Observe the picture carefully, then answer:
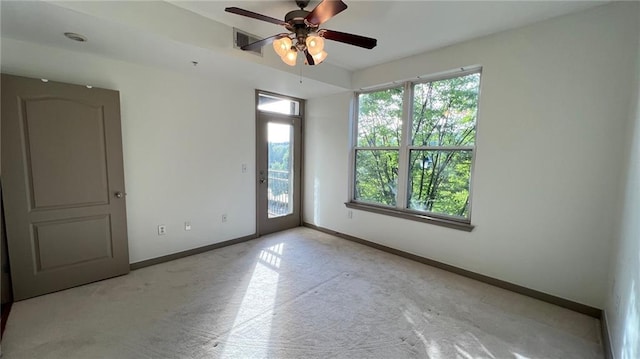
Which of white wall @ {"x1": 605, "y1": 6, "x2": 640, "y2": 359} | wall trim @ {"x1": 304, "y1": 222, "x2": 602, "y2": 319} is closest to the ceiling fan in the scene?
white wall @ {"x1": 605, "y1": 6, "x2": 640, "y2": 359}

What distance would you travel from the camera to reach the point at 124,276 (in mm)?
2965

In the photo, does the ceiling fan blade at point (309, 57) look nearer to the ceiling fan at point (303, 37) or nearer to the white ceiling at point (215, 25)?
A: the ceiling fan at point (303, 37)

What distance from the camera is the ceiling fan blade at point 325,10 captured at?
1595 mm

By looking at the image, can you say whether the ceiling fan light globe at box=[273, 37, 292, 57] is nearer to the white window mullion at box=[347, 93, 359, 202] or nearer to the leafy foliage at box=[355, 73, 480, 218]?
the leafy foliage at box=[355, 73, 480, 218]

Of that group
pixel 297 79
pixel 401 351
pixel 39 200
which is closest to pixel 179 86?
pixel 297 79

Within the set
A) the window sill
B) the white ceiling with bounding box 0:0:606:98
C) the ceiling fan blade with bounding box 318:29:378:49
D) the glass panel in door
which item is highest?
the white ceiling with bounding box 0:0:606:98

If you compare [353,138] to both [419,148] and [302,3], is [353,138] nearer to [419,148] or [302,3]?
[419,148]

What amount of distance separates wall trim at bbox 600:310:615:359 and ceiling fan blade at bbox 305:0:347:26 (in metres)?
2.82

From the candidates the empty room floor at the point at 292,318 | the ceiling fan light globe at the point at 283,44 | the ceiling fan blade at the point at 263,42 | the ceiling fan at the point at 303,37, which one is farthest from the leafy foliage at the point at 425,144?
the ceiling fan blade at the point at 263,42

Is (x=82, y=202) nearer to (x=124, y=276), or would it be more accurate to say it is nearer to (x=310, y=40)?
(x=124, y=276)

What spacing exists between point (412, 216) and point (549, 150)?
1576 mm

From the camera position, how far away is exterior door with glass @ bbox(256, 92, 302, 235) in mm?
4328

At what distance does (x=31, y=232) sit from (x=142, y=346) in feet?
5.49

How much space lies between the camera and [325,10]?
1682 millimetres
